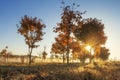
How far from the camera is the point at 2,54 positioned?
98.2m

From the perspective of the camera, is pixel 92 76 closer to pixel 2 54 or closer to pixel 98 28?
pixel 98 28

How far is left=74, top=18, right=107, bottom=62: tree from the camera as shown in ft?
210

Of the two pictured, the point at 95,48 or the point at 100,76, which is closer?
the point at 100,76

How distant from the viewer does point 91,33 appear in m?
64.1

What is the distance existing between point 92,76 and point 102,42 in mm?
55563

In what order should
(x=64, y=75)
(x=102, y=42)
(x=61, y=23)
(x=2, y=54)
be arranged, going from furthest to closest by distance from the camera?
(x=2, y=54) → (x=102, y=42) → (x=61, y=23) → (x=64, y=75)

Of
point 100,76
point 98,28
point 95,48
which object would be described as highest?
point 98,28

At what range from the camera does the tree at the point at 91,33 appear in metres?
64.1

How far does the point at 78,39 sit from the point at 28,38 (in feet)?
47.5

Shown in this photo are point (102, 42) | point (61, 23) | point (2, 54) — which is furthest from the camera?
point (2, 54)

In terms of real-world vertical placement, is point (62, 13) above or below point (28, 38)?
above

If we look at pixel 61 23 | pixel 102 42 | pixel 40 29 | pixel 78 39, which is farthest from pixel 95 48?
pixel 61 23

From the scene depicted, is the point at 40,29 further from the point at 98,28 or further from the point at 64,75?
the point at 64,75

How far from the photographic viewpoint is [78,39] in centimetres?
6562
